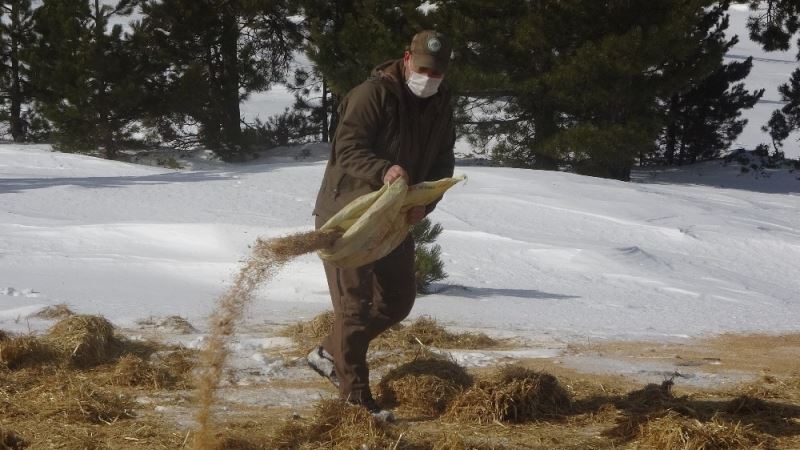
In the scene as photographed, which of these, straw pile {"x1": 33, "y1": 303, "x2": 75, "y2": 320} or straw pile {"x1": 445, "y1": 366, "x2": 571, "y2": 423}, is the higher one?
straw pile {"x1": 445, "y1": 366, "x2": 571, "y2": 423}

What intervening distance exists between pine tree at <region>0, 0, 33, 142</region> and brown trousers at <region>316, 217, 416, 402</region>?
18198 mm

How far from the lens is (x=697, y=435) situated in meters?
4.40

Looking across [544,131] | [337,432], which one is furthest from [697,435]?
[544,131]

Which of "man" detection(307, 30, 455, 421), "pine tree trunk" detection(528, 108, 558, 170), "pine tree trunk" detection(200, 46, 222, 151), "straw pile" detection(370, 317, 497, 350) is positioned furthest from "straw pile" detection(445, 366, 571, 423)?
"pine tree trunk" detection(200, 46, 222, 151)

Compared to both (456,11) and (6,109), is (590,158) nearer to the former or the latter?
(456,11)

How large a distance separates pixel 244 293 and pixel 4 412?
1.23 metres

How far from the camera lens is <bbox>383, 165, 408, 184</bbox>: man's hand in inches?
170

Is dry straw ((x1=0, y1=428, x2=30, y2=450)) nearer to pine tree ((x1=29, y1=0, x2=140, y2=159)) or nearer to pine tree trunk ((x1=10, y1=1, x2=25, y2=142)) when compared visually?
pine tree ((x1=29, y1=0, x2=140, y2=159))

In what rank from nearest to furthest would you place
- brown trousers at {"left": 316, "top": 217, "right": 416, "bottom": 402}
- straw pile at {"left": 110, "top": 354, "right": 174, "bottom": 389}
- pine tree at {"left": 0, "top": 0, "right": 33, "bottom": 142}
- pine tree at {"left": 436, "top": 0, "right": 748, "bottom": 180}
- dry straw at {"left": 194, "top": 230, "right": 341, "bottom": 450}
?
dry straw at {"left": 194, "top": 230, "right": 341, "bottom": 450} < brown trousers at {"left": 316, "top": 217, "right": 416, "bottom": 402} < straw pile at {"left": 110, "top": 354, "right": 174, "bottom": 389} < pine tree at {"left": 436, "top": 0, "right": 748, "bottom": 180} < pine tree at {"left": 0, "top": 0, "right": 33, "bottom": 142}

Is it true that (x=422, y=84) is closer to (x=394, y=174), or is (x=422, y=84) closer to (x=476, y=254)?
(x=394, y=174)

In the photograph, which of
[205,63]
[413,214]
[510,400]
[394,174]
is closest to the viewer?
[394,174]

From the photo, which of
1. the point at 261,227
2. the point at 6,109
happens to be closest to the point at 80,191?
the point at 261,227

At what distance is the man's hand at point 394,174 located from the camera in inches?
170

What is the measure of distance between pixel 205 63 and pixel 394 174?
704 inches
